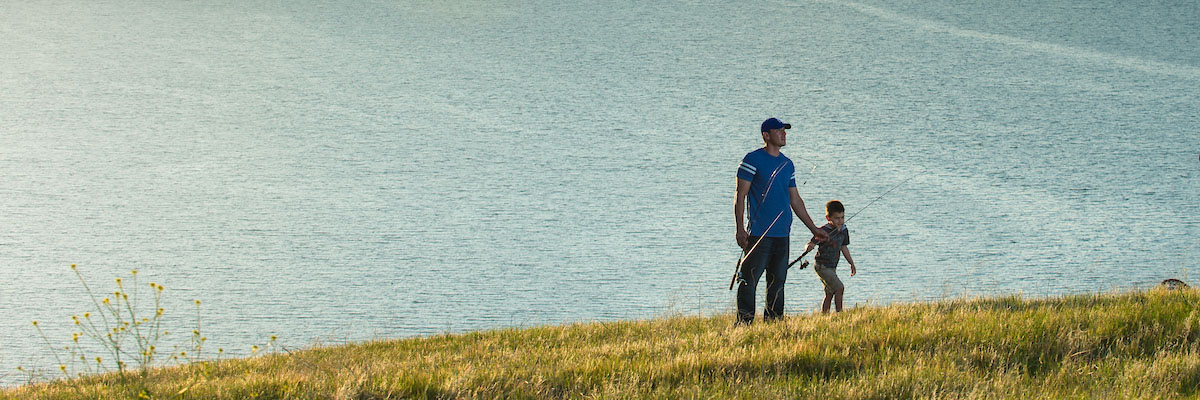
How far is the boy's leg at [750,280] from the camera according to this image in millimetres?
4660

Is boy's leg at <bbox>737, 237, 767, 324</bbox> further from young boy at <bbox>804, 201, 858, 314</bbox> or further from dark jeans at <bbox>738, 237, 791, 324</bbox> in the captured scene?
young boy at <bbox>804, 201, 858, 314</bbox>

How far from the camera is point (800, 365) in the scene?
3.73 metres

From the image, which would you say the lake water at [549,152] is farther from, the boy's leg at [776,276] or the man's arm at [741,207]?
the man's arm at [741,207]

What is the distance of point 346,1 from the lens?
14.5 metres

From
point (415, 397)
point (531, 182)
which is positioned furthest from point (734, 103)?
point (415, 397)

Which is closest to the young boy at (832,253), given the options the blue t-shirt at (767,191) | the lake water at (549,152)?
the blue t-shirt at (767,191)

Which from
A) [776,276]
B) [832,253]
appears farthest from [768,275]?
[832,253]

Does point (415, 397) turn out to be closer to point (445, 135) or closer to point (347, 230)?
point (347, 230)

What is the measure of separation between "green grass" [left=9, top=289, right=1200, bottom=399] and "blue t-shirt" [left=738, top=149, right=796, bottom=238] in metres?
0.48

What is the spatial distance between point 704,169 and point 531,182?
1.88 metres

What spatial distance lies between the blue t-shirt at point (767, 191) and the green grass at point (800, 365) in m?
0.48

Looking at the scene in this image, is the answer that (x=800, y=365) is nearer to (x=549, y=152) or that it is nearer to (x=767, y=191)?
(x=767, y=191)

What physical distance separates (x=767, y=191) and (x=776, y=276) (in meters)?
0.52

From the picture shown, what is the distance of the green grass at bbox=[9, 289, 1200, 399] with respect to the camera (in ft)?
11.0
